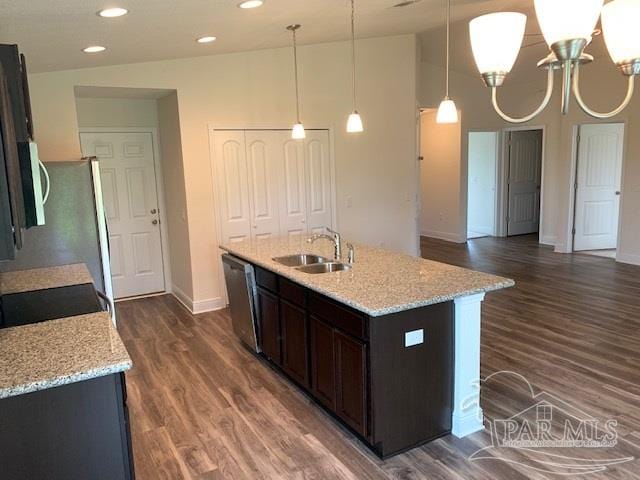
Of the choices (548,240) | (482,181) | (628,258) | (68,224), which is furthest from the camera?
(482,181)

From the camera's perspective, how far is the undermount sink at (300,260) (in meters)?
3.89

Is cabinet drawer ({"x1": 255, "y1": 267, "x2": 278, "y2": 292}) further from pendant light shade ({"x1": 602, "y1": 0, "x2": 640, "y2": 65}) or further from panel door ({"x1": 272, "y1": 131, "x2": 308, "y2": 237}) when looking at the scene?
pendant light shade ({"x1": 602, "y1": 0, "x2": 640, "y2": 65})

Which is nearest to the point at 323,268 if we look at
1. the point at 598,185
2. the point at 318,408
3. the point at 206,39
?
the point at 318,408

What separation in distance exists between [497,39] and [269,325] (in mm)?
2726

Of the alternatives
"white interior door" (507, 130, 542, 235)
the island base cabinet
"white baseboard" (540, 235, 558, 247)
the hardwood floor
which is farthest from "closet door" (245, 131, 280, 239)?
"white interior door" (507, 130, 542, 235)

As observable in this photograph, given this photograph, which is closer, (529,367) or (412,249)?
(529,367)

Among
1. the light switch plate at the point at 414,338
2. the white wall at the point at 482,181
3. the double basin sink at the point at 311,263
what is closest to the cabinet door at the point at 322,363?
the light switch plate at the point at 414,338

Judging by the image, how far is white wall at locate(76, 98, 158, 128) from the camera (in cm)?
543

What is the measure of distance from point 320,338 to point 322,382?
0.94ft

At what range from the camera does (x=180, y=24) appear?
3158 mm

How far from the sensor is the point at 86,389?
1.79m

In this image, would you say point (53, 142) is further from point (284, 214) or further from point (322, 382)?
point (322, 382)

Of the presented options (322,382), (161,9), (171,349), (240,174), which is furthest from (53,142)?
(322,382)

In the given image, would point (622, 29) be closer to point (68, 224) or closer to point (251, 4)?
point (251, 4)
